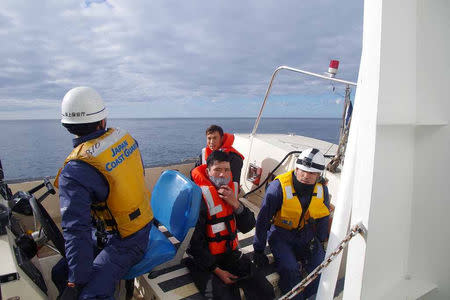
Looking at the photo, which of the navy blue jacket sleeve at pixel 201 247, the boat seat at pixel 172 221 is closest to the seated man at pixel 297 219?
the navy blue jacket sleeve at pixel 201 247

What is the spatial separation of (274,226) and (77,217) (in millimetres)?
1535

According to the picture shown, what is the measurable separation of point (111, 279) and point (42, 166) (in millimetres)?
9903

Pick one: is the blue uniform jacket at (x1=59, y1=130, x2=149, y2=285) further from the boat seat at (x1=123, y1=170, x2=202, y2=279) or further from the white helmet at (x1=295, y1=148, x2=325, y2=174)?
the white helmet at (x1=295, y1=148, x2=325, y2=174)

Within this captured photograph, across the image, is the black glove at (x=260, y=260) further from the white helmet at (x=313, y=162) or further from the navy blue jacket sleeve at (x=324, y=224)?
the white helmet at (x=313, y=162)

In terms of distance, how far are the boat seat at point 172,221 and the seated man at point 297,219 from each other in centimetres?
59

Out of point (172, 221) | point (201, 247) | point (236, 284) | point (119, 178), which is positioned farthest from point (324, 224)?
point (119, 178)

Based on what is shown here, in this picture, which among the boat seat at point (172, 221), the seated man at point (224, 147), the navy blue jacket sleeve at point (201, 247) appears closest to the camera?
the boat seat at point (172, 221)

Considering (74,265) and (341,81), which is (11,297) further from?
(341,81)

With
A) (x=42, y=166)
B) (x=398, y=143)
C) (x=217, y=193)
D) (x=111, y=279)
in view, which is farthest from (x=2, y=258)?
(x=42, y=166)

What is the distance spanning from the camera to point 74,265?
129 cm

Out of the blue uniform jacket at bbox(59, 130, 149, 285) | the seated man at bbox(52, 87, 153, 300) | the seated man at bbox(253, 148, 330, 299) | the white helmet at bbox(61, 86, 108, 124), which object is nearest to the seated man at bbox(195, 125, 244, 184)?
the seated man at bbox(253, 148, 330, 299)

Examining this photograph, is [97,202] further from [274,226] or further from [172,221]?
[274,226]

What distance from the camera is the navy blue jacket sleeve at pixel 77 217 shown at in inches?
50.3

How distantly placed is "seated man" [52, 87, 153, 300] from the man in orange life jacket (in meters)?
0.44
